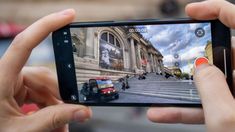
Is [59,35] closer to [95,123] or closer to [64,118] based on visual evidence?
[64,118]

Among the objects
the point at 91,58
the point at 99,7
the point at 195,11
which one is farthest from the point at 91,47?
the point at 99,7

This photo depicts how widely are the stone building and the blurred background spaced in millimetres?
882

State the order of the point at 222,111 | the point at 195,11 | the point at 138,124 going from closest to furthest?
the point at 222,111, the point at 195,11, the point at 138,124

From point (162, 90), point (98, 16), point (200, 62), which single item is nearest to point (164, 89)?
point (162, 90)

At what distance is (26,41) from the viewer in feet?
2.75

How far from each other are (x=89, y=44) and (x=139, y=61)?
0.12 m

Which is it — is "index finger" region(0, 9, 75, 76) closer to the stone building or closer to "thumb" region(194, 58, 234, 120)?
the stone building

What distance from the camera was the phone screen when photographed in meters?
0.84

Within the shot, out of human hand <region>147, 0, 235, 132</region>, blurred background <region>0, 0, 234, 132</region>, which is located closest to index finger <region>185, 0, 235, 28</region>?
human hand <region>147, 0, 235, 132</region>

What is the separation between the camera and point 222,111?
65 cm

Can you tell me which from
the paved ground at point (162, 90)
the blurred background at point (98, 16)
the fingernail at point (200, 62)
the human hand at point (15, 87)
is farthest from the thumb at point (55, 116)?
→ the blurred background at point (98, 16)

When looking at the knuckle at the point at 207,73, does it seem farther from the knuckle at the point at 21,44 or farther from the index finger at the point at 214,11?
the knuckle at the point at 21,44

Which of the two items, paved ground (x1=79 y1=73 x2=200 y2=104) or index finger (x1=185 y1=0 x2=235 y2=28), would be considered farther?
paved ground (x1=79 y1=73 x2=200 y2=104)

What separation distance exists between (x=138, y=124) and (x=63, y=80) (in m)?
0.96
